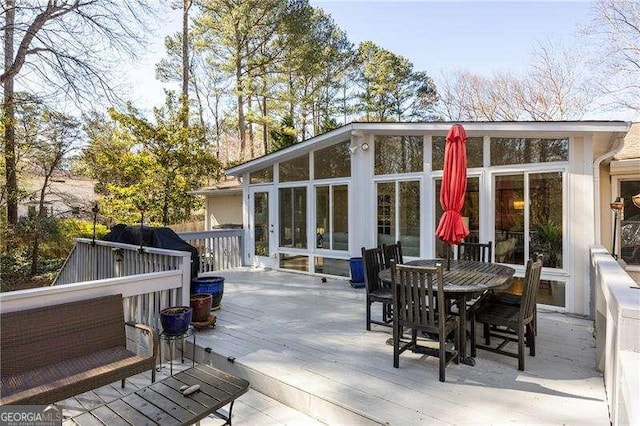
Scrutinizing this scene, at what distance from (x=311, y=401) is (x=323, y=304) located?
2.64 m

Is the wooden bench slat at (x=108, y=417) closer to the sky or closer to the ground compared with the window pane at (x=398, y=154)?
closer to the ground

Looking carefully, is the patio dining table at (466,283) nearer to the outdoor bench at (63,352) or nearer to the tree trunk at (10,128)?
the outdoor bench at (63,352)

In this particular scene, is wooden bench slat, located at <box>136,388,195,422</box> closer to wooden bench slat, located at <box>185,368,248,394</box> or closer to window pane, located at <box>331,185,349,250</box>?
wooden bench slat, located at <box>185,368,248,394</box>

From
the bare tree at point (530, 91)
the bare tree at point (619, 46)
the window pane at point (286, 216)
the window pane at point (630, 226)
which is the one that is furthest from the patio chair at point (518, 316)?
the bare tree at point (530, 91)

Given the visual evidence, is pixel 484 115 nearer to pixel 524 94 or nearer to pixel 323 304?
pixel 524 94

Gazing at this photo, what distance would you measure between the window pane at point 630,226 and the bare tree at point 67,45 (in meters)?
11.9

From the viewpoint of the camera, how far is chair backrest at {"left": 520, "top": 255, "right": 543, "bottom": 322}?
3068mm

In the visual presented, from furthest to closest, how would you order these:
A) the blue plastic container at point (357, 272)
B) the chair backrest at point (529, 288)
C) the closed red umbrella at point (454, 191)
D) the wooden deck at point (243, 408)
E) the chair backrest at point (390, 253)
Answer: the blue plastic container at point (357, 272), the chair backrest at point (390, 253), the closed red umbrella at point (454, 191), the chair backrest at point (529, 288), the wooden deck at point (243, 408)

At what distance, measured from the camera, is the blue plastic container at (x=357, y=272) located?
6344 mm

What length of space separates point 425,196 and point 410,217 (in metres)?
0.46

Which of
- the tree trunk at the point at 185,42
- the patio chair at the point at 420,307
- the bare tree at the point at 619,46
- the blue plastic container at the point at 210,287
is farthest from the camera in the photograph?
the tree trunk at the point at 185,42

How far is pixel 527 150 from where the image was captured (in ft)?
16.8

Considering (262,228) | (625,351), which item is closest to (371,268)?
(625,351)

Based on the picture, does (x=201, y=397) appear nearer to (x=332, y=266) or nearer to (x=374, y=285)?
(x=374, y=285)
